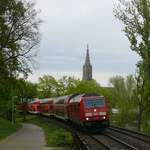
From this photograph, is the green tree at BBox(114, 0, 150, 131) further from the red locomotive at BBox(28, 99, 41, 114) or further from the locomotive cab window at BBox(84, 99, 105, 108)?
the red locomotive at BBox(28, 99, 41, 114)

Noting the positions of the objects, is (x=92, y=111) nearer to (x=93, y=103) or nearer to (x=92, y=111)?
(x=92, y=111)

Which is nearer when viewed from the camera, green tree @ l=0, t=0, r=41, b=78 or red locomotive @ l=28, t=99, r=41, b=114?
green tree @ l=0, t=0, r=41, b=78

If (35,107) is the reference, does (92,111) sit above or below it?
below

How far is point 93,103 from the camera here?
42.4 meters

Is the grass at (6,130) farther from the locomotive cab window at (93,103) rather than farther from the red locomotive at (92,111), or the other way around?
the locomotive cab window at (93,103)

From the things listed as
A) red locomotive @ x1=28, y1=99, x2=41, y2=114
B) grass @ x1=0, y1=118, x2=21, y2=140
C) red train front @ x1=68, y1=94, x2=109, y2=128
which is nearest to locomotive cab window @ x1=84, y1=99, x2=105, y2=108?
red train front @ x1=68, y1=94, x2=109, y2=128

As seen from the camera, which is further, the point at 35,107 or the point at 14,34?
→ the point at 35,107

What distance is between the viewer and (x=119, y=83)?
4363 inches

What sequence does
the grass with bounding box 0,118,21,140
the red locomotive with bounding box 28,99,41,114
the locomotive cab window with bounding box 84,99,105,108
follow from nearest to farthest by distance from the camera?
the grass with bounding box 0,118,21,140 → the locomotive cab window with bounding box 84,99,105,108 → the red locomotive with bounding box 28,99,41,114

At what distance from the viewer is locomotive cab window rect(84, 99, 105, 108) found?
138ft

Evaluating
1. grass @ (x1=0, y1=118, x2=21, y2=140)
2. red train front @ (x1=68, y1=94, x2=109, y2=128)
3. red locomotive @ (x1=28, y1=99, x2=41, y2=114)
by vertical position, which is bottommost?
grass @ (x1=0, y1=118, x2=21, y2=140)

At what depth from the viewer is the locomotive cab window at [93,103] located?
138ft

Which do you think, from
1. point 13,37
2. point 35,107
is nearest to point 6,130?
→ point 13,37

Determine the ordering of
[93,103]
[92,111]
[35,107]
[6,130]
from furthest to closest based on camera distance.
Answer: [35,107] < [6,130] < [93,103] < [92,111]
